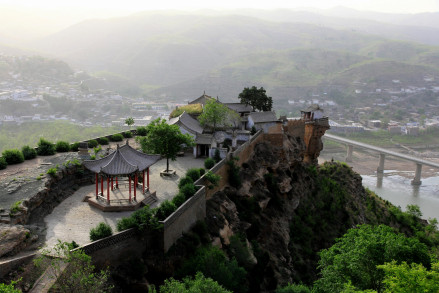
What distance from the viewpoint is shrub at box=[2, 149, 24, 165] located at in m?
26.9

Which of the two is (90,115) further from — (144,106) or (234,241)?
(234,241)

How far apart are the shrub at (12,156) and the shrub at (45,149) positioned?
227 cm

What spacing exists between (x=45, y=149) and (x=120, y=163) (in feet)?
37.3

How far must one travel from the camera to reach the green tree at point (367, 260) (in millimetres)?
19406

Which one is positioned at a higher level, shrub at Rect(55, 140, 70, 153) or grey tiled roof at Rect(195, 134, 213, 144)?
grey tiled roof at Rect(195, 134, 213, 144)

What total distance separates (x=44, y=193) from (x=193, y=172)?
915cm

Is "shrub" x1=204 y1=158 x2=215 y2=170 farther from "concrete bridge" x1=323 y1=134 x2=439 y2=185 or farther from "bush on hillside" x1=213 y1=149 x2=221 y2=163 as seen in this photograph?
"concrete bridge" x1=323 y1=134 x2=439 y2=185

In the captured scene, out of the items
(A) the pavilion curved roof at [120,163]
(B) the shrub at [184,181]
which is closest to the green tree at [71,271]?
(A) the pavilion curved roof at [120,163]

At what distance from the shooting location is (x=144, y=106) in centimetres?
10844

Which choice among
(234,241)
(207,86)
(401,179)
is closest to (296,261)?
(234,241)

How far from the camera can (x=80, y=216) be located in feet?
68.4

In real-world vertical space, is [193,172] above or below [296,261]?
above

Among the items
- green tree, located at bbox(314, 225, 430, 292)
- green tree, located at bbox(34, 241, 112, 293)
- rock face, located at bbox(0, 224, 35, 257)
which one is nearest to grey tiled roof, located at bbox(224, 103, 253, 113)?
green tree, located at bbox(314, 225, 430, 292)

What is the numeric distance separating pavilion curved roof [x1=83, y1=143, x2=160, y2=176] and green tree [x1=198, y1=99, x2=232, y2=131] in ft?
50.8
